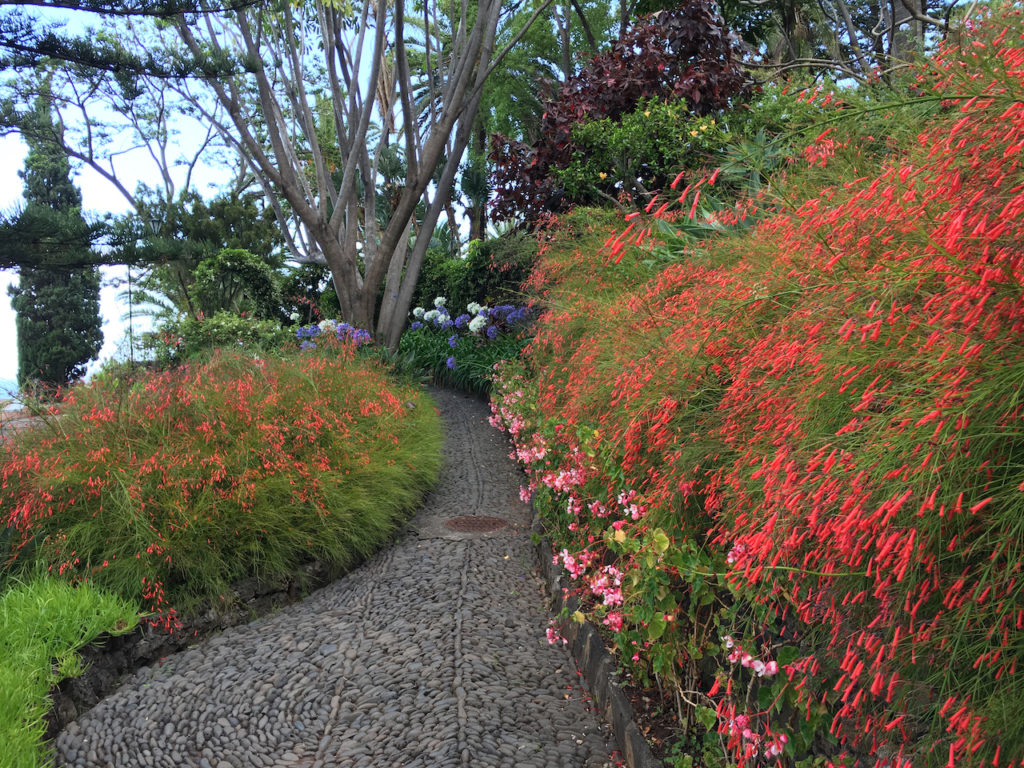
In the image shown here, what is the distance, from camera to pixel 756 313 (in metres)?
2.52

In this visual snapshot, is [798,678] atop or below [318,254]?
below

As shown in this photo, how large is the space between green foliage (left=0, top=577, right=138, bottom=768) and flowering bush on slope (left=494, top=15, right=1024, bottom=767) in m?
2.31

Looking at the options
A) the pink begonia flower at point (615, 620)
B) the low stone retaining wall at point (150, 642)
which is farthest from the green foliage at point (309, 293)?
the pink begonia flower at point (615, 620)

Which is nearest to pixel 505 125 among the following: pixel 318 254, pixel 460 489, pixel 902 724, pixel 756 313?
pixel 318 254

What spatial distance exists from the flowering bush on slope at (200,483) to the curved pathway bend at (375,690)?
0.40 meters

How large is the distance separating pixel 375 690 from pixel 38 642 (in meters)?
1.54

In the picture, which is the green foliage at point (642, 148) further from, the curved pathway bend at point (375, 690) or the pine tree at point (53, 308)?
the pine tree at point (53, 308)

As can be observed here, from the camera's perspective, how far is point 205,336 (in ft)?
33.8

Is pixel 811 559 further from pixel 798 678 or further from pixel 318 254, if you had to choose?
pixel 318 254

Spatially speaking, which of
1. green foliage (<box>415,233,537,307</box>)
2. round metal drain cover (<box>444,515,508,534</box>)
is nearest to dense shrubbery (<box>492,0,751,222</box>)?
green foliage (<box>415,233,537,307</box>)

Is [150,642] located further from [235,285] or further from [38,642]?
[235,285]

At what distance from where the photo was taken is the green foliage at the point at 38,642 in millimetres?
2760

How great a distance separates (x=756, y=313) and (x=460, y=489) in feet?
13.5

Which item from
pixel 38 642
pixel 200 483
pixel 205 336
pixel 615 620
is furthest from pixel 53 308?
pixel 615 620
